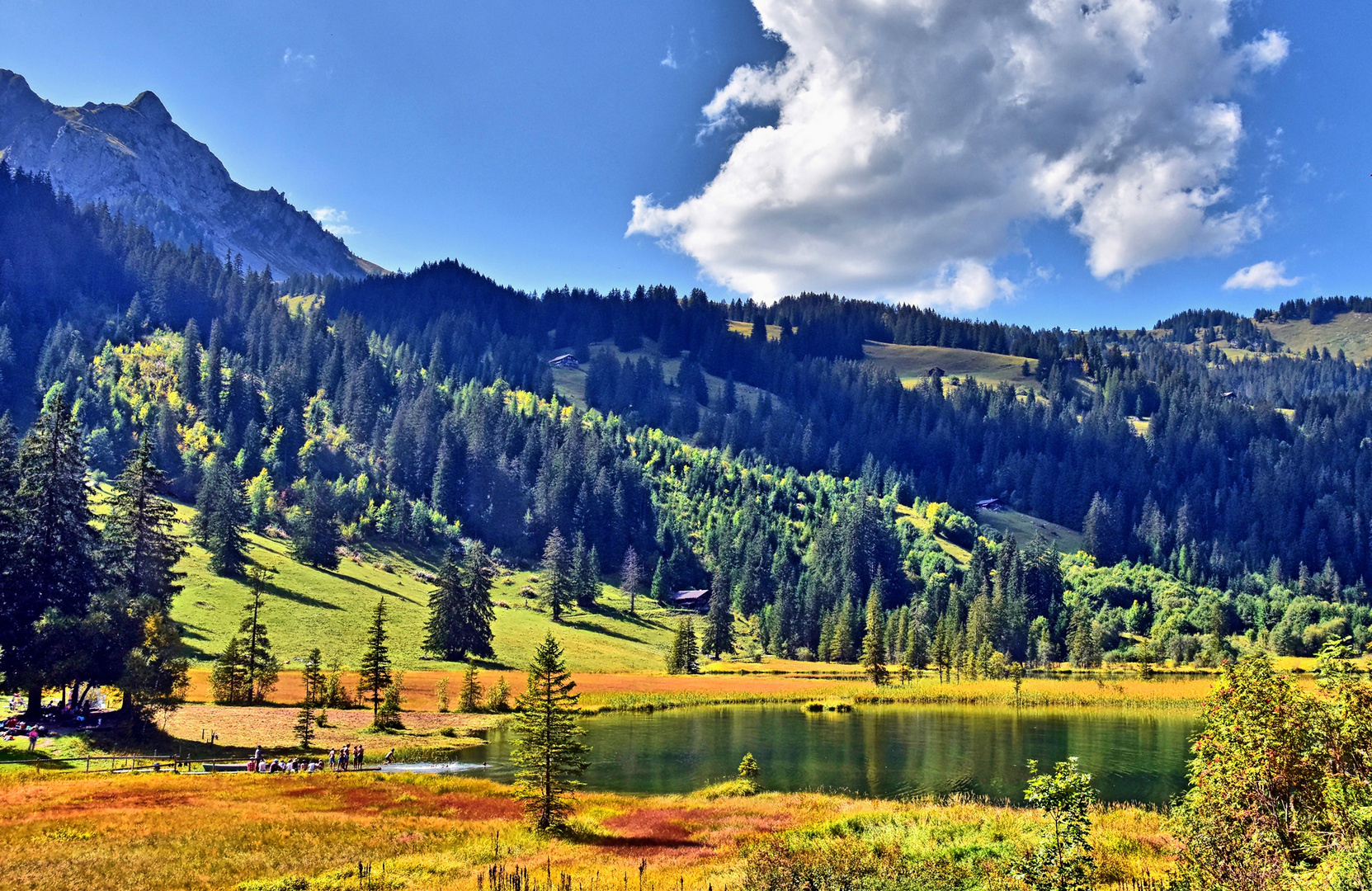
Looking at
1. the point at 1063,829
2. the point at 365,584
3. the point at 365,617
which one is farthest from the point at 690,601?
the point at 1063,829

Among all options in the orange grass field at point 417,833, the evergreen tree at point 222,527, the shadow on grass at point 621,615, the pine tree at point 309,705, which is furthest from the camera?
the shadow on grass at point 621,615

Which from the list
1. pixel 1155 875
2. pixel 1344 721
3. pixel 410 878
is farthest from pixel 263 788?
pixel 1344 721

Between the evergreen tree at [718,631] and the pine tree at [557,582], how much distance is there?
93.3 feet

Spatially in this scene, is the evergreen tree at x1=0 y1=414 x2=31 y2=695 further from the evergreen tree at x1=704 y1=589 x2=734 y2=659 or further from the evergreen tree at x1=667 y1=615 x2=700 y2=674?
the evergreen tree at x1=704 y1=589 x2=734 y2=659

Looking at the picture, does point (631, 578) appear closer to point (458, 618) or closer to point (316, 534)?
point (316, 534)

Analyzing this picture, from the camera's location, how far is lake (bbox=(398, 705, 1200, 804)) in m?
52.6

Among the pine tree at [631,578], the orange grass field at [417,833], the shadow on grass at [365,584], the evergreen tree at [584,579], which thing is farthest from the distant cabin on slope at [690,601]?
the orange grass field at [417,833]

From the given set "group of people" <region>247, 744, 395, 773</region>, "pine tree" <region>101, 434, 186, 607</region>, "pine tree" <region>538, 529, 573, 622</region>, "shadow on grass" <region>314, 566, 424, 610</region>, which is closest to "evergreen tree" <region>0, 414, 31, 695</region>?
"pine tree" <region>101, 434, 186, 607</region>

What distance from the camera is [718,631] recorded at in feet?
494

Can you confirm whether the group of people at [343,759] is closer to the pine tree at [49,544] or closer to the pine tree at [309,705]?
the pine tree at [309,705]

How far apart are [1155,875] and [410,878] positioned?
84.7ft

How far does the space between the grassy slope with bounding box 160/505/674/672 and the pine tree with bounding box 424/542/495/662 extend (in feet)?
9.65

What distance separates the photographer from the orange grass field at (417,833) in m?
27.8

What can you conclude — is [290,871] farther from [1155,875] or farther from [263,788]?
[1155,875]
